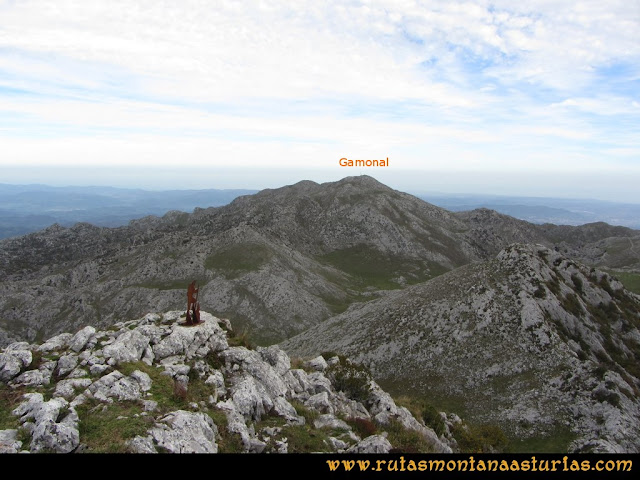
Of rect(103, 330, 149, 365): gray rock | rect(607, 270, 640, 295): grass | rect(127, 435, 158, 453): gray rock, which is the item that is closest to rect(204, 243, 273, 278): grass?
rect(103, 330, 149, 365): gray rock

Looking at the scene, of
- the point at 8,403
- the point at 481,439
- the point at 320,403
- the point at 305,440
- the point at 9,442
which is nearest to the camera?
the point at 9,442

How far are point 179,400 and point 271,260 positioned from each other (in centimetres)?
8815

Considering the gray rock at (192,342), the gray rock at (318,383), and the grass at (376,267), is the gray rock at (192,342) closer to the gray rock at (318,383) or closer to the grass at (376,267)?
the gray rock at (318,383)

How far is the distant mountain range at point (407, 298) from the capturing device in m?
37.1

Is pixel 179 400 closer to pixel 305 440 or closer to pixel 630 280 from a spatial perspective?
pixel 305 440

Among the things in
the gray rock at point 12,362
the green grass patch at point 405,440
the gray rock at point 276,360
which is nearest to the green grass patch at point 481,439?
the green grass patch at point 405,440

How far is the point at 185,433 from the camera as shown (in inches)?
569

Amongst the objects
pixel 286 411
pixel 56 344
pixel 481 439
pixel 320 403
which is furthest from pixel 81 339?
pixel 481 439

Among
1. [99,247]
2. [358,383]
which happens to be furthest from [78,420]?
[99,247]

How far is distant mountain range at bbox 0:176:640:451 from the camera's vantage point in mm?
37062

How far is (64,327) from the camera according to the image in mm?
93125

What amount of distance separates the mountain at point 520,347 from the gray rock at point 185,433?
2978 cm
